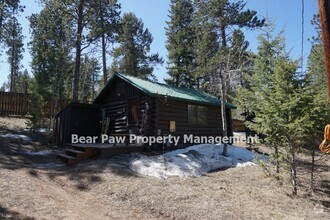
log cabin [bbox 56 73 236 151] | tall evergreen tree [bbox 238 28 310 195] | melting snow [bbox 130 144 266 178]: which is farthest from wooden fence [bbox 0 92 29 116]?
tall evergreen tree [bbox 238 28 310 195]

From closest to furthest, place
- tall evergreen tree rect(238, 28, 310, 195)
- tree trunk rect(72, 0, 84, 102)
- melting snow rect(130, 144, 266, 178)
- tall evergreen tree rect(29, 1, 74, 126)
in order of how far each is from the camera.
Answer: tall evergreen tree rect(238, 28, 310, 195) → melting snow rect(130, 144, 266, 178) → tree trunk rect(72, 0, 84, 102) → tall evergreen tree rect(29, 1, 74, 126)

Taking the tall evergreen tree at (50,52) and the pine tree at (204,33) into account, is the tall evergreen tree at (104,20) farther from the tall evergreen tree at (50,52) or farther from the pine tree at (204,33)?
the pine tree at (204,33)

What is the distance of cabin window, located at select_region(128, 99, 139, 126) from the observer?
45.9 ft

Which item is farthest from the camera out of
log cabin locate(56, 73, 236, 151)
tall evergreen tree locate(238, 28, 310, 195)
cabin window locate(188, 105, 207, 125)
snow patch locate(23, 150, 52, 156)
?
cabin window locate(188, 105, 207, 125)

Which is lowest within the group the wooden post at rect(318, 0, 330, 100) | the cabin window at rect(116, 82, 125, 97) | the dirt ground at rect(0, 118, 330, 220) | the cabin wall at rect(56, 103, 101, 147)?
the dirt ground at rect(0, 118, 330, 220)

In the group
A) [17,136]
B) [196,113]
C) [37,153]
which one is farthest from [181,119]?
[17,136]

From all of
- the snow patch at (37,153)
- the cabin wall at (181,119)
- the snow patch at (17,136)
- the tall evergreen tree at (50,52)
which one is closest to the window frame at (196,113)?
the cabin wall at (181,119)

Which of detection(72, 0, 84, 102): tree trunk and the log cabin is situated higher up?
detection(72, 0, 84, 102): tree trunk

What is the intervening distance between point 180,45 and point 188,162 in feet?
71.7

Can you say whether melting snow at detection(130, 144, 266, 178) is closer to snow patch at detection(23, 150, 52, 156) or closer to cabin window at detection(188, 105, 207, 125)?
cabin window at detection(188, 105, 207, 125)

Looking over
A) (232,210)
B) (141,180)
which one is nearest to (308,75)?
(232,210)

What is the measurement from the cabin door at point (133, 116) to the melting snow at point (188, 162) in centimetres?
250

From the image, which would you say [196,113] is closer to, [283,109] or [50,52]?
[283,109]

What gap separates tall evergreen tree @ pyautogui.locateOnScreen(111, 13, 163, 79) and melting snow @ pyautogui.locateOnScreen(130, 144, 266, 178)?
20.2 m
